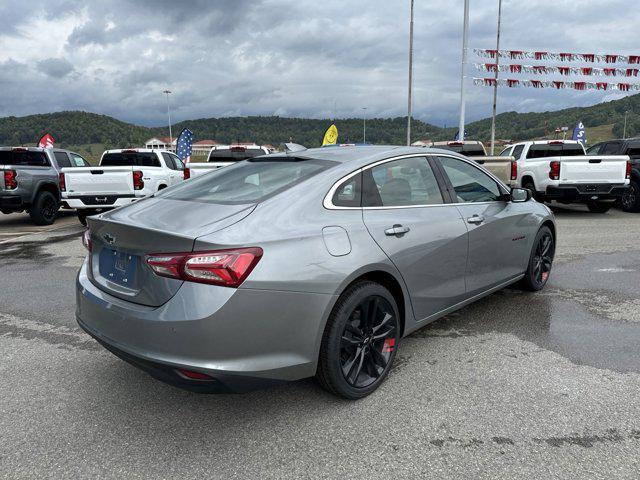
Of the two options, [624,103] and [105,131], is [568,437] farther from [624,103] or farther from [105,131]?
[624,103]

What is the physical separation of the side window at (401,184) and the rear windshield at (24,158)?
1108 cm

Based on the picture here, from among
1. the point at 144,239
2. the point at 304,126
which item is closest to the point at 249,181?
the point at 144,239

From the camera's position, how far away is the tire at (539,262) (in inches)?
196

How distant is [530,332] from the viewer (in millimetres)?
4121

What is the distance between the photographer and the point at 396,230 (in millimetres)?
3156

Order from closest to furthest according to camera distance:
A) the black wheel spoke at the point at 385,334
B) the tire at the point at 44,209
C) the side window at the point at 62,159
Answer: the black wheel spoke at the point at 385,334
the tire at the point at 44,209
the side window at the point at 62,159

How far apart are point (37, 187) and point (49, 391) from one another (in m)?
9.55

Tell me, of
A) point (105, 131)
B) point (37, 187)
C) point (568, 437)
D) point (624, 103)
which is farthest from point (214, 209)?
point (624, 103)

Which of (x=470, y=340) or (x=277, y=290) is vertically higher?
(x=277, y=290)

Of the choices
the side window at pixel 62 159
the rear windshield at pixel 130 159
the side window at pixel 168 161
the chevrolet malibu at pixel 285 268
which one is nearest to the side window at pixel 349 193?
the chevrolet malibu at pixel 285 268

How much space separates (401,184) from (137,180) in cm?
814

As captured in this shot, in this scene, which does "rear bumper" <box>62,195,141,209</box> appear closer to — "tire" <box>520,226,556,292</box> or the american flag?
"tire" <box>520,226,556,292</box>

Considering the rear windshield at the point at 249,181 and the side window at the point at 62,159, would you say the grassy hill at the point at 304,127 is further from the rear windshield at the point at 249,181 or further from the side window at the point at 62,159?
the rear windshield at the point at 249,181

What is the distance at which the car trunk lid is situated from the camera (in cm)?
247
